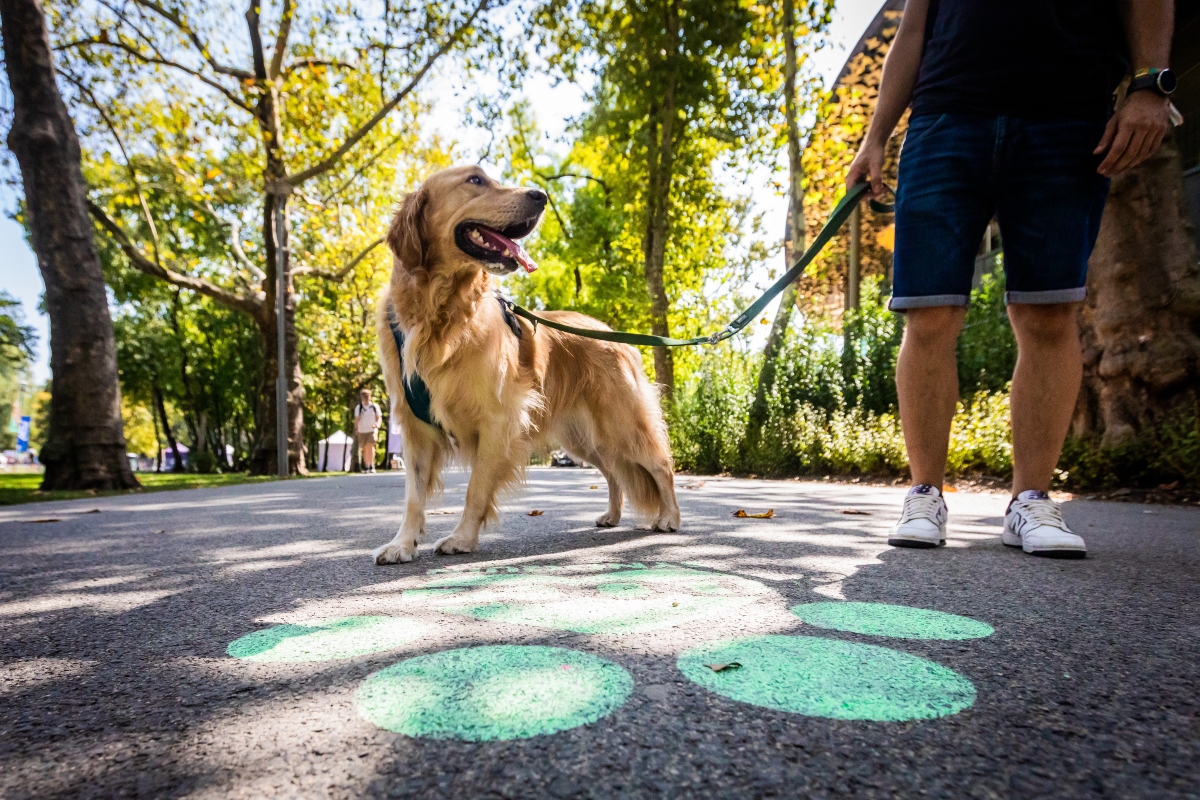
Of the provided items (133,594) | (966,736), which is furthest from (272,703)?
(133,594)

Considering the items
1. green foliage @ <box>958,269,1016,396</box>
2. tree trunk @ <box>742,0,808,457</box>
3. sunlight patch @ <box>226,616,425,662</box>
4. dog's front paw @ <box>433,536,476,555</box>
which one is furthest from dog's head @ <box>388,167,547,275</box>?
tree trunk @ <box>742,0,808,457</box>

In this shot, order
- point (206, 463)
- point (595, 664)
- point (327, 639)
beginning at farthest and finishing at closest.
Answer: point (206, 463) < point (327, 639) < point (595, 664)

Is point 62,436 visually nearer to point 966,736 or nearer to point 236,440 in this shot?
point 966,736

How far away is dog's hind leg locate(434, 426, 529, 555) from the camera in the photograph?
310cm

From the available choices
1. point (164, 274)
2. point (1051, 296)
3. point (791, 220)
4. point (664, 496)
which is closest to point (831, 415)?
point (791, 220)

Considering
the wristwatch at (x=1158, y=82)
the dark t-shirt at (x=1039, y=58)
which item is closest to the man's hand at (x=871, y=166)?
the dark t-shirt at (x=1039, y=58)

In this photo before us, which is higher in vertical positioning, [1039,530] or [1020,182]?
[1020,182]

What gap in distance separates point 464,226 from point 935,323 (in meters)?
2.08

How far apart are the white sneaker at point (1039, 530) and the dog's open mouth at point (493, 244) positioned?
227 centimetres

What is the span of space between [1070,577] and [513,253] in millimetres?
2465

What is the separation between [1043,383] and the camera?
2.82 m

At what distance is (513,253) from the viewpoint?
127 inches

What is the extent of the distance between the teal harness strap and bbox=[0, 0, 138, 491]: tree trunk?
716 centimetres

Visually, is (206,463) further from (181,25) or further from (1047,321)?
(1047,321)
